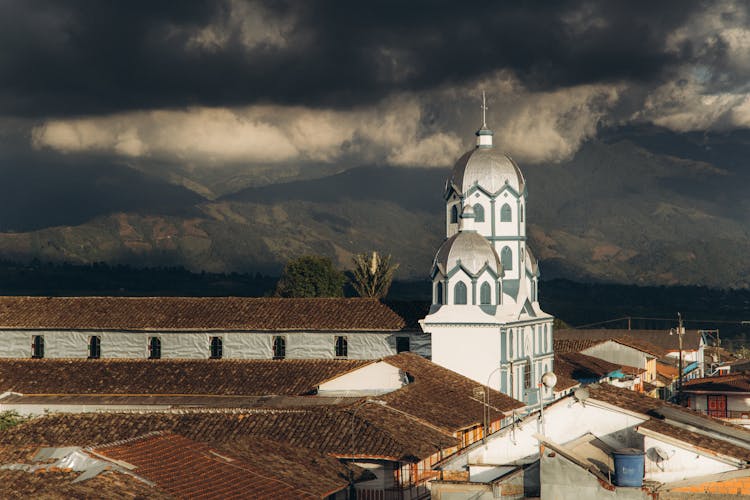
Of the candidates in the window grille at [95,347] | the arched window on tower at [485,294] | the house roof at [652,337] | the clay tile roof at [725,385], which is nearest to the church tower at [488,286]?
the arched window on tower at [485,294]

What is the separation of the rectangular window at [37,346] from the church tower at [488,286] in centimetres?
2249

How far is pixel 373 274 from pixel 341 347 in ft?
114

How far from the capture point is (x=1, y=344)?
242ft

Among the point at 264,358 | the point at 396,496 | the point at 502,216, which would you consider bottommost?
the point at 396,496

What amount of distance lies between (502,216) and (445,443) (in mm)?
26838

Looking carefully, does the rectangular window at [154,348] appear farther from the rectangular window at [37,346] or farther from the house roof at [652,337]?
the house roof at [652,337]

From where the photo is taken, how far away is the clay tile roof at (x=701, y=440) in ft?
95.0

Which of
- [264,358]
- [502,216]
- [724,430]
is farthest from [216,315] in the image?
[724,430]

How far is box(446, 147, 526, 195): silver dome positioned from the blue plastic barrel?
45062 mm

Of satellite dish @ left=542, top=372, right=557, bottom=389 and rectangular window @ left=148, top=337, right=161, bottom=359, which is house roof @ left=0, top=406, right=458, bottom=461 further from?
rectangular window @ left=148, top=337, right=161, bottom=359

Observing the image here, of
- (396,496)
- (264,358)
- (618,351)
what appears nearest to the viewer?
(396,496)

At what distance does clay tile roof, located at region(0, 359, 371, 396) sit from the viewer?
66.2 meters

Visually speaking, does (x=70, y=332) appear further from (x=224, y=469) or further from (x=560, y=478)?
(x=560, y=478)

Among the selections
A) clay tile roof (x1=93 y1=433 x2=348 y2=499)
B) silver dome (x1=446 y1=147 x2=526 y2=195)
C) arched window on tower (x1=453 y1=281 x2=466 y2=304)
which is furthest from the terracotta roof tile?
silver dome (x1=446 y1=147 x2=526 y2=195)
